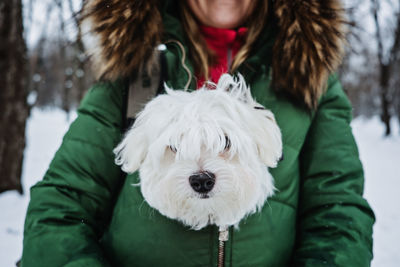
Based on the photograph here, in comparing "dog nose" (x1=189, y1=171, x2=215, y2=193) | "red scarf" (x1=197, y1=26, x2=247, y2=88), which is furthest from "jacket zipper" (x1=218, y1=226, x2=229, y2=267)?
"red scarf" (x1=197, y1=26, x2=247, y2=88)

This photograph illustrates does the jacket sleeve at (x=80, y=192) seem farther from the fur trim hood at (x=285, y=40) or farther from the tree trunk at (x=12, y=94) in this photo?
the tree trunk at (x=12, y=94)

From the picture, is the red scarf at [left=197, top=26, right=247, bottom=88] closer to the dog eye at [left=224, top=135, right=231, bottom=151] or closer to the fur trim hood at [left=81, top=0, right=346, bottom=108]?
the fur trim hood at [left=81, top=0, right=346, bottom=108]

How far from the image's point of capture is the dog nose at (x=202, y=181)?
1.39m

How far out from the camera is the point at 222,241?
156 cm

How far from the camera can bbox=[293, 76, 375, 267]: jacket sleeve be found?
5.26ft

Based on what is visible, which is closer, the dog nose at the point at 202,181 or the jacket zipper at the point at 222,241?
the dog nose at the point at 202,181

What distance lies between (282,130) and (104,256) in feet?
A: 3.78

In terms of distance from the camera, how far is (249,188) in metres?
1.51

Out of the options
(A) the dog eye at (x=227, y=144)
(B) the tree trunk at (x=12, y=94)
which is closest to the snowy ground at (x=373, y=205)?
(B) the tree trunk at (x=12, y=94)

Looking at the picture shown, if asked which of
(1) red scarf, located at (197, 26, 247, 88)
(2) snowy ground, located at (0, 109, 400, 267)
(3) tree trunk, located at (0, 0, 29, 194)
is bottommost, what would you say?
(2) snowy ground, located at (0, 109, 400, 267)

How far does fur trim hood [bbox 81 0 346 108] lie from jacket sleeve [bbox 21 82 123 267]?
196 millimetres

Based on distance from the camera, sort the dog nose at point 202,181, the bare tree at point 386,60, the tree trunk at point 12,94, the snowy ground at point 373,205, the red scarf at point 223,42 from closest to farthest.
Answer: the dog nose at point 202,181, the red scarf at point 223,42, the snowy ground at point 373,205, the tree trunk at point 12,94, the bare tree at point 386,60

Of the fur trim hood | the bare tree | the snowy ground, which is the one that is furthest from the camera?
the bare tree

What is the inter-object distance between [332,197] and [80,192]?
1334 millimetres
